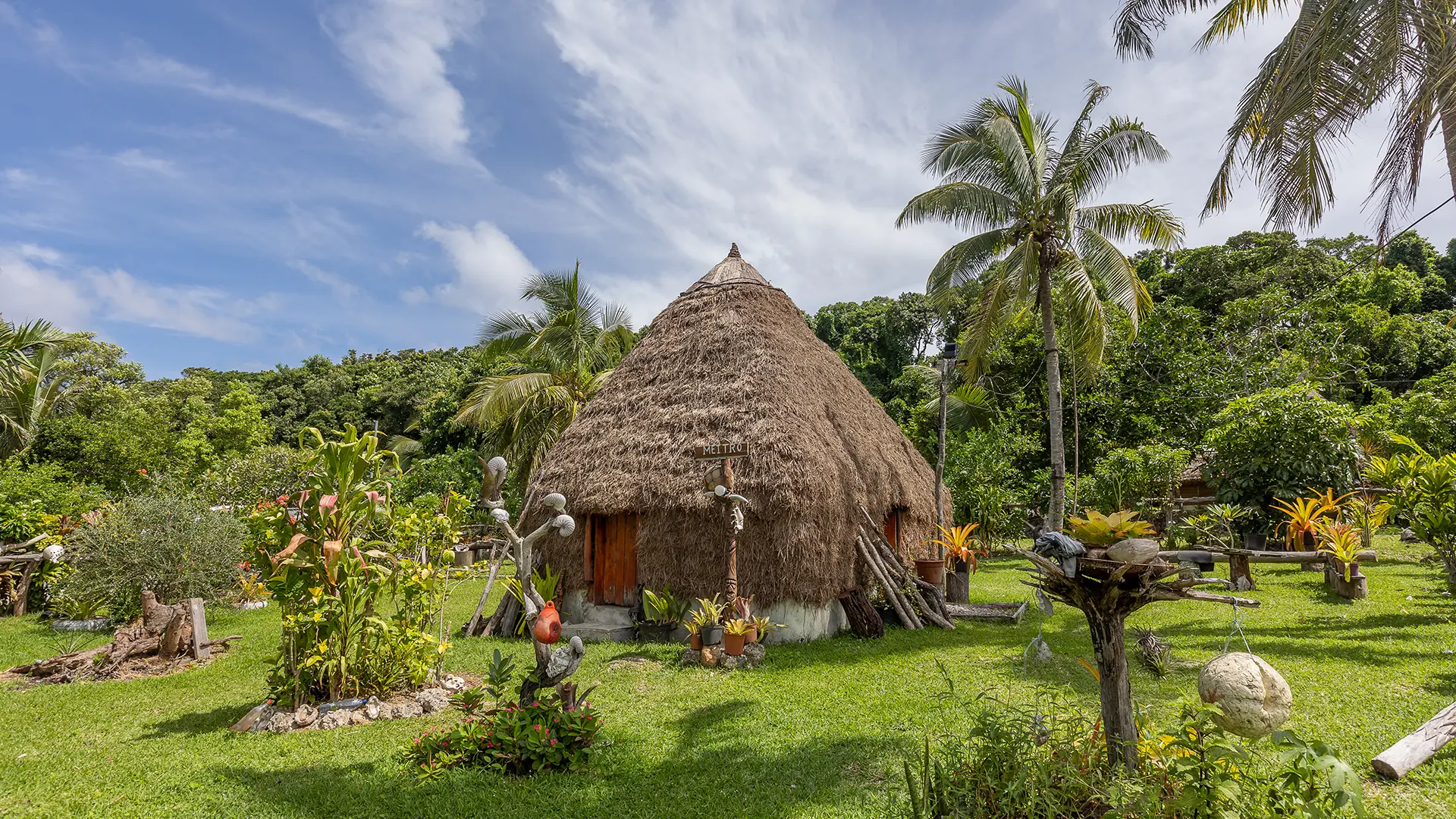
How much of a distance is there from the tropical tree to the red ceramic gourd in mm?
11407

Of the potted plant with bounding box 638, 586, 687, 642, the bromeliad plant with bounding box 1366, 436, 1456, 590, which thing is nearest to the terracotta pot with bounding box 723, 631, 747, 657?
the potted plant with bounding box 638, 586, 687, 642

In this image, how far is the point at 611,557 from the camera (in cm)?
986

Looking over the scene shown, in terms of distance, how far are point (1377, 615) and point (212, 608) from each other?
16999 mm

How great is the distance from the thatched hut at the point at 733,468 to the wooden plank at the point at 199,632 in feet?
13.8

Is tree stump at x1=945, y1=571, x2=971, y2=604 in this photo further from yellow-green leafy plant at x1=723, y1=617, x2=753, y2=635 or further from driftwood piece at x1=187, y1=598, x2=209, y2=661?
driftwood piece at x1=187, y1=598, x2=209, y2=661

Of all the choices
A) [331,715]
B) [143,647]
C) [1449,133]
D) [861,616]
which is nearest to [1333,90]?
[1449,133]

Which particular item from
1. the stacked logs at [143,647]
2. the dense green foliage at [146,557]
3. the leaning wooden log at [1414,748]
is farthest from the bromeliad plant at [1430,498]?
the dense green foliage at [146,557]

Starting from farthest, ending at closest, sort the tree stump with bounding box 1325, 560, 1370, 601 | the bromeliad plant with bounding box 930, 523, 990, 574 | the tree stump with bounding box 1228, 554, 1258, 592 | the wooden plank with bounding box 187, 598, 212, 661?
the bromeliad plant with bounding box 930, 523, 990, 574 < the tree stump with bounding box 1228, 554, 1258, 592 < the tree stump with bounding box 1325, 560, 1370, 601 < the wooden plank with bounding box 187, 598, 212, 661

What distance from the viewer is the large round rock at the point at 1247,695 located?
10.1 feet

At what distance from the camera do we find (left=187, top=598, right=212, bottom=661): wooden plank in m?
8.28

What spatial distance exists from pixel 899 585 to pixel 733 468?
3197 mm

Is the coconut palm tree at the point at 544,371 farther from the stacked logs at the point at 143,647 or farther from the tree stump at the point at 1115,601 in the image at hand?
the tree stump at the point at 1115,601

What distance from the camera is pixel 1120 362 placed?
20.1m

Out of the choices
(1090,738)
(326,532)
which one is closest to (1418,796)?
(1090,738)
